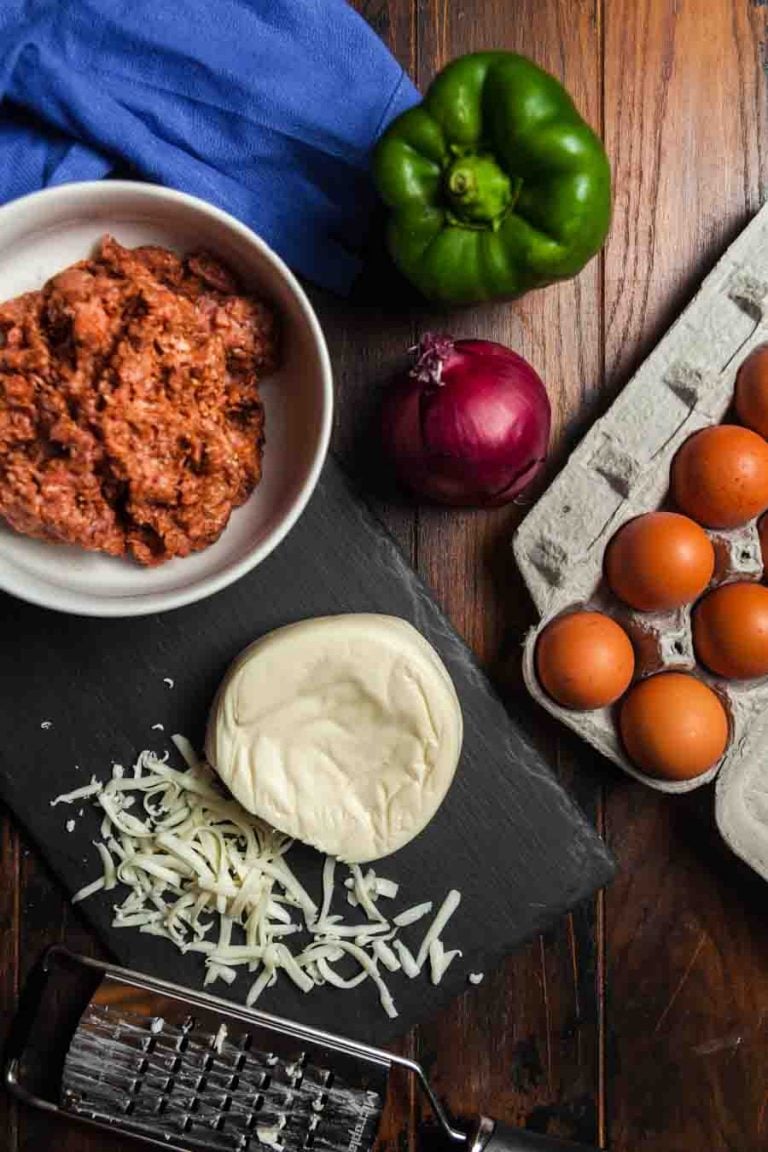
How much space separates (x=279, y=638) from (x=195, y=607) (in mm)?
138

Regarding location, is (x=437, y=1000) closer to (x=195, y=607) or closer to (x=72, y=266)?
(x=195, y=607)

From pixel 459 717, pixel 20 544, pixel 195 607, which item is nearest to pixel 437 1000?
pixel 459 717

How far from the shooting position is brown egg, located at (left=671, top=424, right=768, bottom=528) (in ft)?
4.63

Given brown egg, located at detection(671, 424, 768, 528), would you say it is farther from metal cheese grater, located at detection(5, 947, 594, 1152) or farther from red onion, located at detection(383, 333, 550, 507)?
metal cheese grater, located at detection(5, 947, 594, 1152)

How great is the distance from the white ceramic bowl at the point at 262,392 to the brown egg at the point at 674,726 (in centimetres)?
50

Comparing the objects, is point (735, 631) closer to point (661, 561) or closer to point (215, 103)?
point (661, 561)

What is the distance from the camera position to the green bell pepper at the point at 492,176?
1.33 meters

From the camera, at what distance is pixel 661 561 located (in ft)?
4.62

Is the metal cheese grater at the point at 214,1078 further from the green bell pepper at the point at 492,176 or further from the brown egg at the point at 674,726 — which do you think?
the green bell pepper at the point at 492,176

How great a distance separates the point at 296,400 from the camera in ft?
4.50

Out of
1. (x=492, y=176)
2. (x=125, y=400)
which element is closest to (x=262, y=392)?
(x=125, y=400)

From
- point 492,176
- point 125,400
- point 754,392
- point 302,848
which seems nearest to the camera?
point 125,400

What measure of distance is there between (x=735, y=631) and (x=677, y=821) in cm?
32

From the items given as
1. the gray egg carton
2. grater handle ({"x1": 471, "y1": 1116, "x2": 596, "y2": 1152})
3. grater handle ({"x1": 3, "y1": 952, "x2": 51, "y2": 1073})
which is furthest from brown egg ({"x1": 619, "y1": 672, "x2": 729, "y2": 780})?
grater handle ({"x1": 3, "y1": 952, "x2": 51, "y2": 1073})
